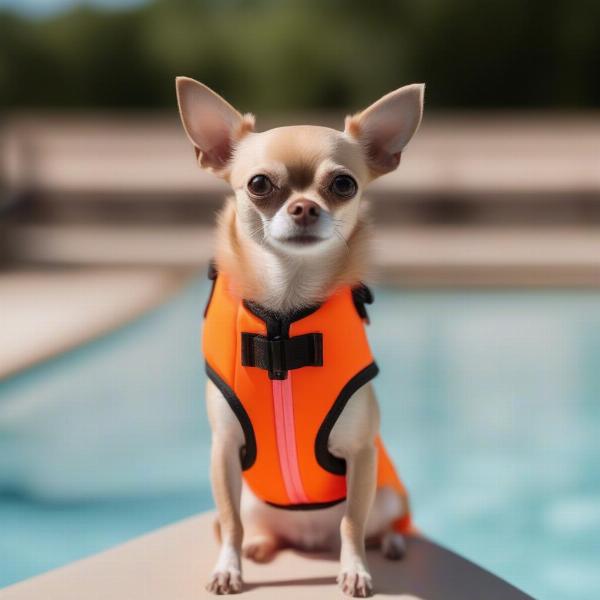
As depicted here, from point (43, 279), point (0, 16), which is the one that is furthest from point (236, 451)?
point (0, 16)

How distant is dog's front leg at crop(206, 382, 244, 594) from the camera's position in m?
1.84

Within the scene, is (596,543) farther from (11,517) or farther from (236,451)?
(11,517)

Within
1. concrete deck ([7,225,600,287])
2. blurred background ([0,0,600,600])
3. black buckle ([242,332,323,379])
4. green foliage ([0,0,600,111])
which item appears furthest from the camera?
green foliage ([0,0,600,111])

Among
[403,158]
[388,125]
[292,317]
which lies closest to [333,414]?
[292,317]

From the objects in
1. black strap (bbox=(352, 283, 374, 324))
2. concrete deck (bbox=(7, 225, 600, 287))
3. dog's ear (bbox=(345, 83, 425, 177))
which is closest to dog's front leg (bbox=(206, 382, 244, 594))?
black strap (bbox=(352, 283, 374, 324))

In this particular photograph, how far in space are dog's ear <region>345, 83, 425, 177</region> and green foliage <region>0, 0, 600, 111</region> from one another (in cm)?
954

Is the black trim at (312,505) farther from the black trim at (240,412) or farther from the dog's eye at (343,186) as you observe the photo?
the dog's eye at (343,186)

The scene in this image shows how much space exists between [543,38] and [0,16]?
25.2ft

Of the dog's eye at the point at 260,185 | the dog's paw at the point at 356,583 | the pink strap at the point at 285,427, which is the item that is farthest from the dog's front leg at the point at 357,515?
the dog's eye at the point at 260,185

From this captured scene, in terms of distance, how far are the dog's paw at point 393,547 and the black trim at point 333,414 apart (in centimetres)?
37

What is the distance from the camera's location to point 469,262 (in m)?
7.90

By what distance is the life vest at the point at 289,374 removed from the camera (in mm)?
1774

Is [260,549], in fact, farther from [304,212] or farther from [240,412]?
[304,212]

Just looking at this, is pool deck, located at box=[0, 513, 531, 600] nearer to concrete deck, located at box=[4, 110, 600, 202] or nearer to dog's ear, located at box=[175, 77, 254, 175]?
dog's ear, located at box=[175, 77, 254, 175]
